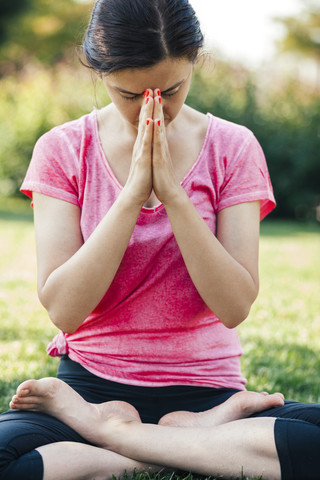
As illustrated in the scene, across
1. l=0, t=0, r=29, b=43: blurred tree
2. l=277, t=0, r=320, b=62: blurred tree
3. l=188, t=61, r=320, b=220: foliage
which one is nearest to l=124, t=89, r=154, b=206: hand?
l=188, t=61, r=320, b=220: foliage

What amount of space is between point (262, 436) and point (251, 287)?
0.53 meters

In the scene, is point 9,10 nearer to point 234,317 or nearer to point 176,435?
point 234,317

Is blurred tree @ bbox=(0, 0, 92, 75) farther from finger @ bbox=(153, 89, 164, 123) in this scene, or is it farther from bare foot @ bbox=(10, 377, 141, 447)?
bare foot @ bbox=(10, 377, 141, 447)

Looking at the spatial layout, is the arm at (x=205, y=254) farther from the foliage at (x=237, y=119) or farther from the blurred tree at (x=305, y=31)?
the blurred tree at (x=305, y=31)

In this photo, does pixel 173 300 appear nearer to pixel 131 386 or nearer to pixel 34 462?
pixel 131 386

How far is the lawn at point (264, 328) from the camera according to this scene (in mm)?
→ 3430

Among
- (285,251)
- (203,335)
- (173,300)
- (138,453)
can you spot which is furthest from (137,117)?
(285,251)

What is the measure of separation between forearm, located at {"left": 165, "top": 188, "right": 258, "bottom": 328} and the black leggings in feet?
1.10

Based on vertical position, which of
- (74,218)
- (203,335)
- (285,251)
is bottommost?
(285,251)

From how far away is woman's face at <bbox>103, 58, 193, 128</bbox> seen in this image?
2.11 m

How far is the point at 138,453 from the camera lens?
2.14 metres

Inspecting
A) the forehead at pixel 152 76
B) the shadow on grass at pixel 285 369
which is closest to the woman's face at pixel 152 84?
the forehead at pixel 152 76

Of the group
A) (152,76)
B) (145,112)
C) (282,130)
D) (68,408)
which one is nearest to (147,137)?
(145,112)

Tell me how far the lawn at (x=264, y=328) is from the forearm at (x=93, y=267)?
61cm
